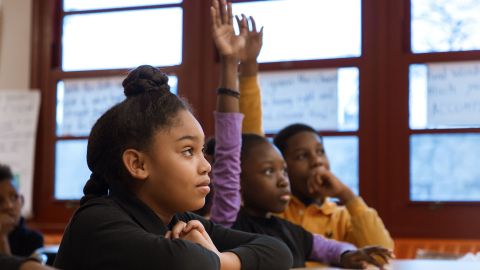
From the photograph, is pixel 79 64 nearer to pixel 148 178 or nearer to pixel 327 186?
pixel 327 186

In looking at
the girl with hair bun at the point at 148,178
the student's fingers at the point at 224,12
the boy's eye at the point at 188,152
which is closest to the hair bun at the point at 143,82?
the girl with hair bun at the point at 148,178

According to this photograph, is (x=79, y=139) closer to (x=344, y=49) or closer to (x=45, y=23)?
(x=45, y=23)

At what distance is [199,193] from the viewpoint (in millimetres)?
1193

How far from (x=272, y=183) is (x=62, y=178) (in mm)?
2427

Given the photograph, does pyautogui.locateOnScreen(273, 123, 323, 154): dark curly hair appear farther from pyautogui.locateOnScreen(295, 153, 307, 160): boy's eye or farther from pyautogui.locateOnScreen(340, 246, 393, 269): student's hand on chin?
pyautogui.locateOnScreen(340, 246, 393, 269): student's hand on chin

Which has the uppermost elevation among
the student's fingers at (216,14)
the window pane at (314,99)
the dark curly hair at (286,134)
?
the student's fingers at (216,14)

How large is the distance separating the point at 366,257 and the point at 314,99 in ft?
6.35

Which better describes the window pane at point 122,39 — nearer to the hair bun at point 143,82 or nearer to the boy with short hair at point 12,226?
the boy with short hair at point 12,226

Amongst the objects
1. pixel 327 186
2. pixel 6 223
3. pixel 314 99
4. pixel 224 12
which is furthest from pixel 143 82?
pixel 314 99

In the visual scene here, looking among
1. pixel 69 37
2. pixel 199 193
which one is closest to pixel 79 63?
pixel 69 37

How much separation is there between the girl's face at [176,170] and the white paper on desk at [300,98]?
2.37 metres

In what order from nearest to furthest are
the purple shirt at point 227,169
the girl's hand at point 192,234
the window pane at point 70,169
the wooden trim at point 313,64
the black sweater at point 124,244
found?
the black sweater at point 124,244
the girl's hand at point 192,234
the purple shirt at point 227,169
the wooden trim at point 313,64
the window pane at point 70,169

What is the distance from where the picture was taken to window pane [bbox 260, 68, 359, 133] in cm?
352

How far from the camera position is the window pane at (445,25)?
10.9 ft
